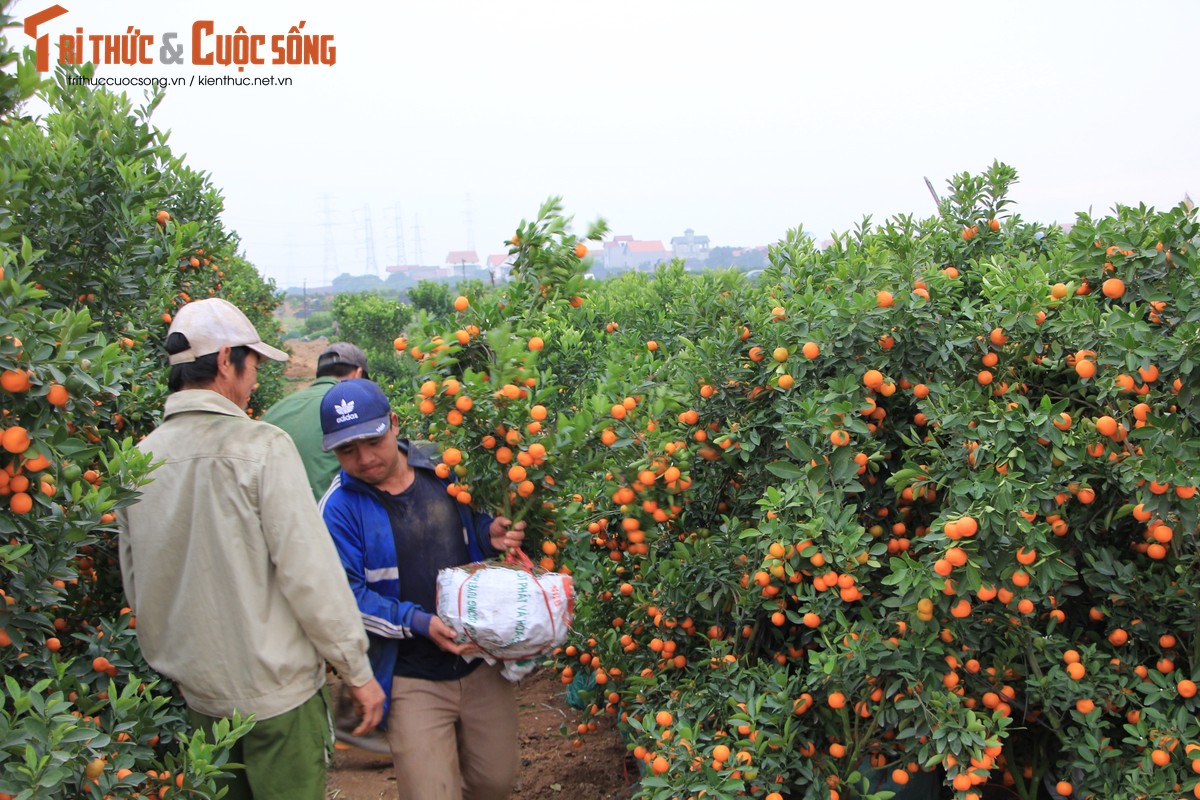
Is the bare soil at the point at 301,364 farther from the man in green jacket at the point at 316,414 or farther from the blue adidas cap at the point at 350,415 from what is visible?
the blue adidas cap at the point at 350,415

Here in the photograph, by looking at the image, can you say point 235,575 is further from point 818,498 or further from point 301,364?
point 301,364

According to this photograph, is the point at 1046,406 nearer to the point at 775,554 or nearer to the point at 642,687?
the point at 775,554

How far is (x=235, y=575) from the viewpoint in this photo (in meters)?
2.26

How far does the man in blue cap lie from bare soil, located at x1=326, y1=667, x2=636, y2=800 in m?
1.08

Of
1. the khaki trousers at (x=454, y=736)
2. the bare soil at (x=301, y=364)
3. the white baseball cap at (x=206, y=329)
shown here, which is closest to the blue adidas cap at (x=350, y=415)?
the white baseball cap at (x=206, y=329)

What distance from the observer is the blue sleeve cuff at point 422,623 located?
2.61 metres

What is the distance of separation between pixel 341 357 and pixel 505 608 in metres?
1.84

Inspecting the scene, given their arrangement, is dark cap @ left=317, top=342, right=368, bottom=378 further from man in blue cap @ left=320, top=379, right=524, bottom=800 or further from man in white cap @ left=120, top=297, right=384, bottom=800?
man in white cap @ left=120, top=297, right=384, bottom=800

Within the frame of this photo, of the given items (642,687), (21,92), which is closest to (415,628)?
(642,687)

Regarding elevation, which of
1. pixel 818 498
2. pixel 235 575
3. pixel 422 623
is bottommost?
pixel 422 623

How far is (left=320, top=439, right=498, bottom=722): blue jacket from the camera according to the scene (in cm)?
263

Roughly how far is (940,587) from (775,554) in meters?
0.46

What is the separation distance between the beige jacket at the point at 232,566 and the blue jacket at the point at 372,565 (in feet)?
0.92

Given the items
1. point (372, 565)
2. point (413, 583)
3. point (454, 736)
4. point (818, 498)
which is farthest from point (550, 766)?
point (818, 498)
